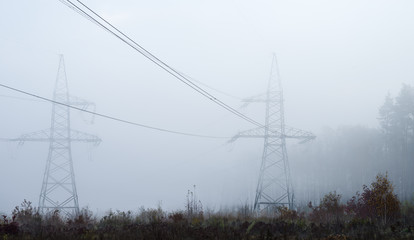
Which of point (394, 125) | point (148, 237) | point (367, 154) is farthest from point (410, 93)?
point (148, 237)

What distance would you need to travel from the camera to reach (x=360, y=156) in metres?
67.4

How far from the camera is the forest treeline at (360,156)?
192ft

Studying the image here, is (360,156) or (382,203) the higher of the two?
(360,156)

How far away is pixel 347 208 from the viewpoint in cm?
1812

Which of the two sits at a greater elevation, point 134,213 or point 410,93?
point 410,93

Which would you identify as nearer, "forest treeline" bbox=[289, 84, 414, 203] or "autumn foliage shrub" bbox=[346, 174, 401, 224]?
"autumn foliage shrub" bbox=[346, 174, 401, 224]

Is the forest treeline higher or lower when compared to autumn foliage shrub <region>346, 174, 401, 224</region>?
higher

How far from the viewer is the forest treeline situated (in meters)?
58.5

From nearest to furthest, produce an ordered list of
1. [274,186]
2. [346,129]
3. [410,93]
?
[410,93] < [346,129] < [274,186]

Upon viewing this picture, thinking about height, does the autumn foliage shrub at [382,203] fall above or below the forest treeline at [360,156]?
below

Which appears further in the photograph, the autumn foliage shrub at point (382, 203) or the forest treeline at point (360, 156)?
the forest treeline at point (360, 156)

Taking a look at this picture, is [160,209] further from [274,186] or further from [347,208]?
[274,186]

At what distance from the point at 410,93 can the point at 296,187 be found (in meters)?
34.4

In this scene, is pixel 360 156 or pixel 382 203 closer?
pixel 382 203
